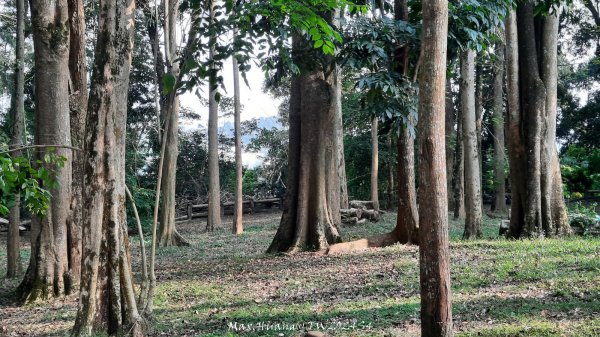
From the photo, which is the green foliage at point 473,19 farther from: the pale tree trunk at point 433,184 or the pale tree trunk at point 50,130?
the pale tree trunk at point 50,130

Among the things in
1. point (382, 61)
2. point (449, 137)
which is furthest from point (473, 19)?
point (449, 137)

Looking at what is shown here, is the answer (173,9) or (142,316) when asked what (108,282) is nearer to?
(142,316)

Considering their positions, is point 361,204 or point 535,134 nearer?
point 535,134

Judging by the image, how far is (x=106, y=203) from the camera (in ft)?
15.9

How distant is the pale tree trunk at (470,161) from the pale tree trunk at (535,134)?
29.5 inches

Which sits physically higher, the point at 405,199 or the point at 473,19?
the point at 473,19

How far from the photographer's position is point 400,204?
10.6 metres

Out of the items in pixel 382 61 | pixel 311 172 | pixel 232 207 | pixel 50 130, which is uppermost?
pixel 382 61

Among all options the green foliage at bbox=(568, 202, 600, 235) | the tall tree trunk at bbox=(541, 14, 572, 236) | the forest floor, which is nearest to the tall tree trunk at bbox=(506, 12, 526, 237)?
the tall tree trunk at bbox=(541, 14, 572, 236)

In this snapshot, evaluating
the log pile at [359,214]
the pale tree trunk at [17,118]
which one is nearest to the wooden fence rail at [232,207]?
the log pile at [359,214]

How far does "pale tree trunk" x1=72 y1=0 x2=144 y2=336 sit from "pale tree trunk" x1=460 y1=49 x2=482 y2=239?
8.07 m

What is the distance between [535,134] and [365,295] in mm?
6198

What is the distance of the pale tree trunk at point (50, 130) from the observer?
24.9ft

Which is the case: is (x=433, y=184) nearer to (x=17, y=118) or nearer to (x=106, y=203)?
(x=106, y=203)
